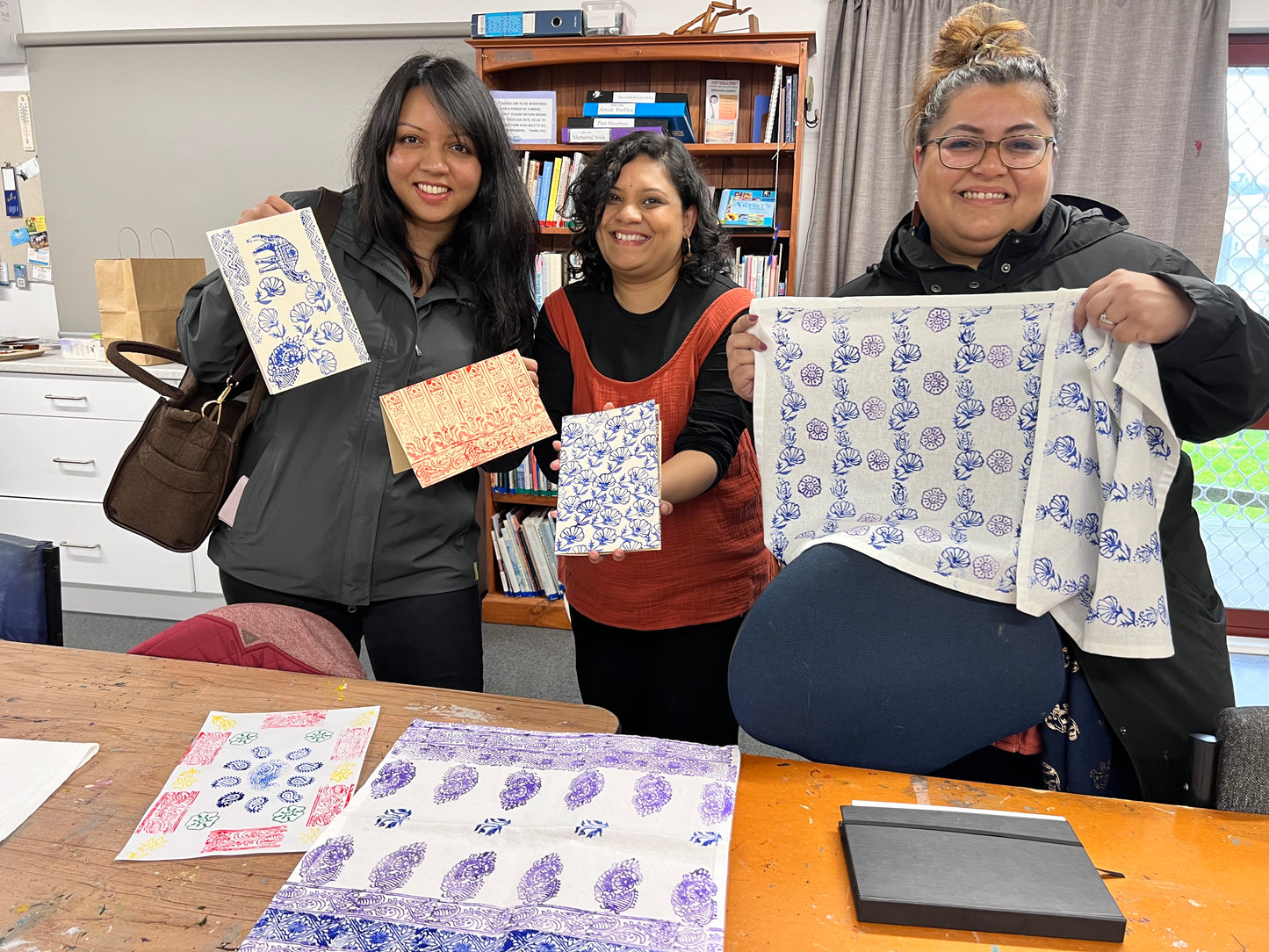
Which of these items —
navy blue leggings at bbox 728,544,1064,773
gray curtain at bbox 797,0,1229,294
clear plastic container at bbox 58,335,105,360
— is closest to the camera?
navy blue leggings at bbox 728,544,1064,773

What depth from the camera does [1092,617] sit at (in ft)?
3.76

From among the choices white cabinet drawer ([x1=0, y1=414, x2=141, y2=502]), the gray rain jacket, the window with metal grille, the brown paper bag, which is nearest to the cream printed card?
the gray rain jacket

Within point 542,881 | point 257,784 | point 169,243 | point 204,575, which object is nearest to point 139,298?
point 169,243

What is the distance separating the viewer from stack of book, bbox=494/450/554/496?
359 centimetres

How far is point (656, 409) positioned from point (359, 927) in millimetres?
955

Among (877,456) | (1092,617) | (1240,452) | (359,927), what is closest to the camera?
(359,927)

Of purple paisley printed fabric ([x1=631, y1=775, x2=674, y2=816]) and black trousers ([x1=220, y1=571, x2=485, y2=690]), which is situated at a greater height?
purple paisley printed fabric ([x1=631, y1=775, x2=674, y2=816])

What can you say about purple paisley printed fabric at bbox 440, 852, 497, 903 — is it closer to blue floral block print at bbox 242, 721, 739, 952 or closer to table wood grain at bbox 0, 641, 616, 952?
blue floral block print at bbox 242, 721, 739, 952

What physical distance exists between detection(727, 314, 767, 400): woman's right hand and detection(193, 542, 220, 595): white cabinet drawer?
112 inches

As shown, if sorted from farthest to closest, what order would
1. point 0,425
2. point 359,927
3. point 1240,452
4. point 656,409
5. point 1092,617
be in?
point 1240,452 < point 0,425 < point 656,409 < point 1092,617 < point 359,927

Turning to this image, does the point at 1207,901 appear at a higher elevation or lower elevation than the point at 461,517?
lower

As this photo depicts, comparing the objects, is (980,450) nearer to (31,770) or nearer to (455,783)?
(455,783)

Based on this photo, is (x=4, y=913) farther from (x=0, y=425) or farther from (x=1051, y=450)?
(x=0, y=425)

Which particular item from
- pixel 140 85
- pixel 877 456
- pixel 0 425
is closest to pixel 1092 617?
pixel 877 456
